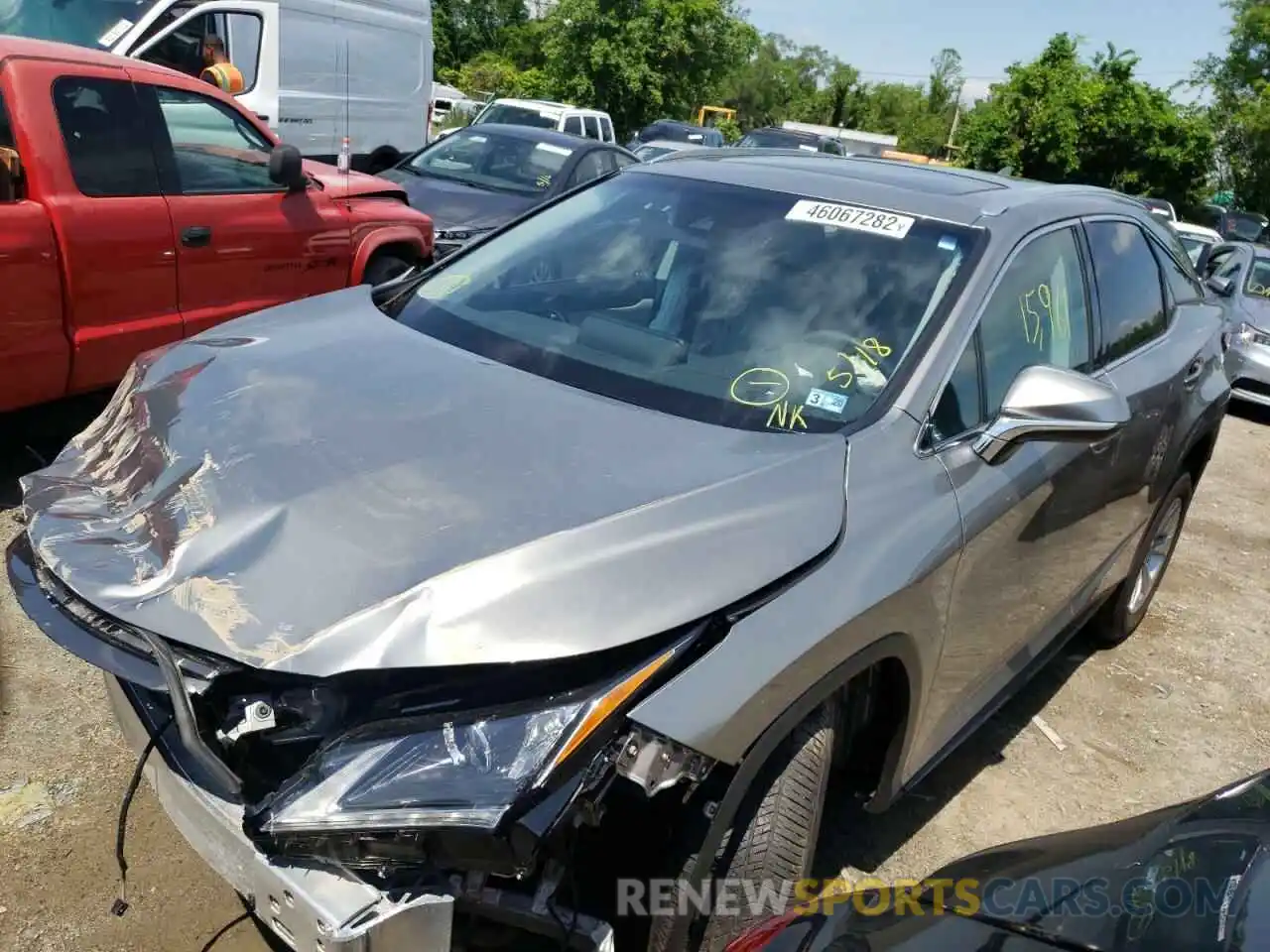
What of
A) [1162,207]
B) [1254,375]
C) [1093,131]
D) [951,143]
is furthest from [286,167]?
[951,143]

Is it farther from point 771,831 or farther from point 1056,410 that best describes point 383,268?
point 771,831

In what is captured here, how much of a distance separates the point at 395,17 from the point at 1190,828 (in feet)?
43.4

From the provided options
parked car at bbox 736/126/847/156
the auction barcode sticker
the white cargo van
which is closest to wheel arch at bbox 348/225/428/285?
the white cargo van

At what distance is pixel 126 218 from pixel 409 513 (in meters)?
3.43

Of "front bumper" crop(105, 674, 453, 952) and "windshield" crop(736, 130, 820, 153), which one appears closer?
"front bumper" crop(105, 674, 453, 952)

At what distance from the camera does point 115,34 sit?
31.1 ft

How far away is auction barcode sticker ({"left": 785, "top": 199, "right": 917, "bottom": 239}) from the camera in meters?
2.99

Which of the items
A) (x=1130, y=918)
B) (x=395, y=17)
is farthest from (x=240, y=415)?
(x=395, y=17)

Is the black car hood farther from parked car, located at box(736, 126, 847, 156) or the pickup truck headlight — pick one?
parked car, located at box(736, 126, 847, 156)

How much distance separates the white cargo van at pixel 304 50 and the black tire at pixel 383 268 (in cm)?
370

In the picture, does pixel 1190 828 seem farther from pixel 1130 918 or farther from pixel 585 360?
pixel 585 360

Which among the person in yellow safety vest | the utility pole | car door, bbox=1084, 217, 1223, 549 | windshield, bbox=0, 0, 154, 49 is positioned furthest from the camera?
the utility pole

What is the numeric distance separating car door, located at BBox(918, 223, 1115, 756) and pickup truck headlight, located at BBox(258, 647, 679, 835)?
108 centimetres

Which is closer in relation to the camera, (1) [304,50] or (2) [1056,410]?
(2) [1056,410]
